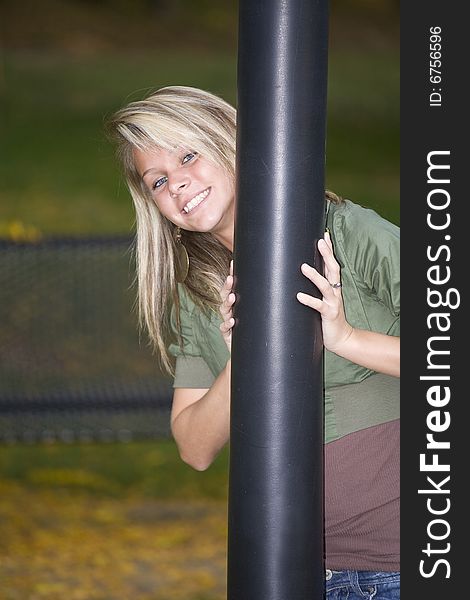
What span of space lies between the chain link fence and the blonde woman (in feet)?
10.4

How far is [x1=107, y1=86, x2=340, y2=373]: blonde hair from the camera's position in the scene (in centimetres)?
198

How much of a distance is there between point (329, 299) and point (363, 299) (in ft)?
0.89

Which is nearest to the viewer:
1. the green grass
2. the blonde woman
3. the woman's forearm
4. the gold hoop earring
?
the woman's forearm

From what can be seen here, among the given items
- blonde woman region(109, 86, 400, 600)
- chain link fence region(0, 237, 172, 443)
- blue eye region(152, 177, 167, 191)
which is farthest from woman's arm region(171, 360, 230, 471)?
chain link fence region(0, 237, 172, 443)

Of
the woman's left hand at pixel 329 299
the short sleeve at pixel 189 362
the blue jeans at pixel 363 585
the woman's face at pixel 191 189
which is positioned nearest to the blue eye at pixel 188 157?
the woman's face at pixel 191 189

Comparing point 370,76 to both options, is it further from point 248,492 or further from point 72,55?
point 248,492

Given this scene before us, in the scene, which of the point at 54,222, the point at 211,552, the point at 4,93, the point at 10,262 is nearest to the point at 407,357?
the point at 211,552

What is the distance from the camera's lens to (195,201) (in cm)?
198

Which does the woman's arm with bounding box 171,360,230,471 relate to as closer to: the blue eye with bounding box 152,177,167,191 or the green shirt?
the green shirt

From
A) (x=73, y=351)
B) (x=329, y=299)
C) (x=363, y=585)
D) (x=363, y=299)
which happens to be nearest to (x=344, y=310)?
(x=363, y=299)

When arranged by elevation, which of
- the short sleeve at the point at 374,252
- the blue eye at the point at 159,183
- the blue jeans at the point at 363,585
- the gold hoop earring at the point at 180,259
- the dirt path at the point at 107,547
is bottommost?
the blue jeans at the point at 363,585

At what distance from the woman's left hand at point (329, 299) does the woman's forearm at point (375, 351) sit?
1.6 inches

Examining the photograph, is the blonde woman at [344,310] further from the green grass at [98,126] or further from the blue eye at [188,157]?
the green grass at [98,126]

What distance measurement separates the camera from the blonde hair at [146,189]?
1982 mm
